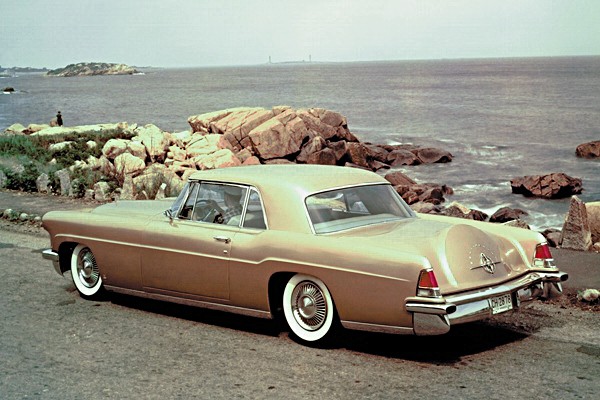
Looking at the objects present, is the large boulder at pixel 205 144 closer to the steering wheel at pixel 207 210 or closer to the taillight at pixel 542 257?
the steering wheel at pixel 207 210

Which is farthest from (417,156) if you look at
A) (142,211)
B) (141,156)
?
(142,211)

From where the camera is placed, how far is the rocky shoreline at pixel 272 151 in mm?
29719

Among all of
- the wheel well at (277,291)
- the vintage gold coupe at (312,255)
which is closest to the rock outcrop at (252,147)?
the vintage gold coupe at (312,255)

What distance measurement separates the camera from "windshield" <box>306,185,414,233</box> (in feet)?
23.2

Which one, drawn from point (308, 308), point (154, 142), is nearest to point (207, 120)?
point (154, 142)

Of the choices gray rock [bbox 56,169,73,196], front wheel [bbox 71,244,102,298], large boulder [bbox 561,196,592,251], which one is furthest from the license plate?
gray rock [bbox 56,169,73,196]

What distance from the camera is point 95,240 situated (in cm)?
832

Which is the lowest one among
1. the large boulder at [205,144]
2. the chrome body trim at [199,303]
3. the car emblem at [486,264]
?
the large boulder at [205,144]

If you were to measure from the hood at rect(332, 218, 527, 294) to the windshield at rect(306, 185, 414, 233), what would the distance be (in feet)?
0.58

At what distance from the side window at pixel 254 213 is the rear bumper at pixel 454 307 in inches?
64.4

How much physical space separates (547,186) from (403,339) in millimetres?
26671

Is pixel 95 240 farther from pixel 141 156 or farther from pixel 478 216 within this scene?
pixel 141 156

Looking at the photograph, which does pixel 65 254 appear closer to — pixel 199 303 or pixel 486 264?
pixel 199 303

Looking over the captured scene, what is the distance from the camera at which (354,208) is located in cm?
741
